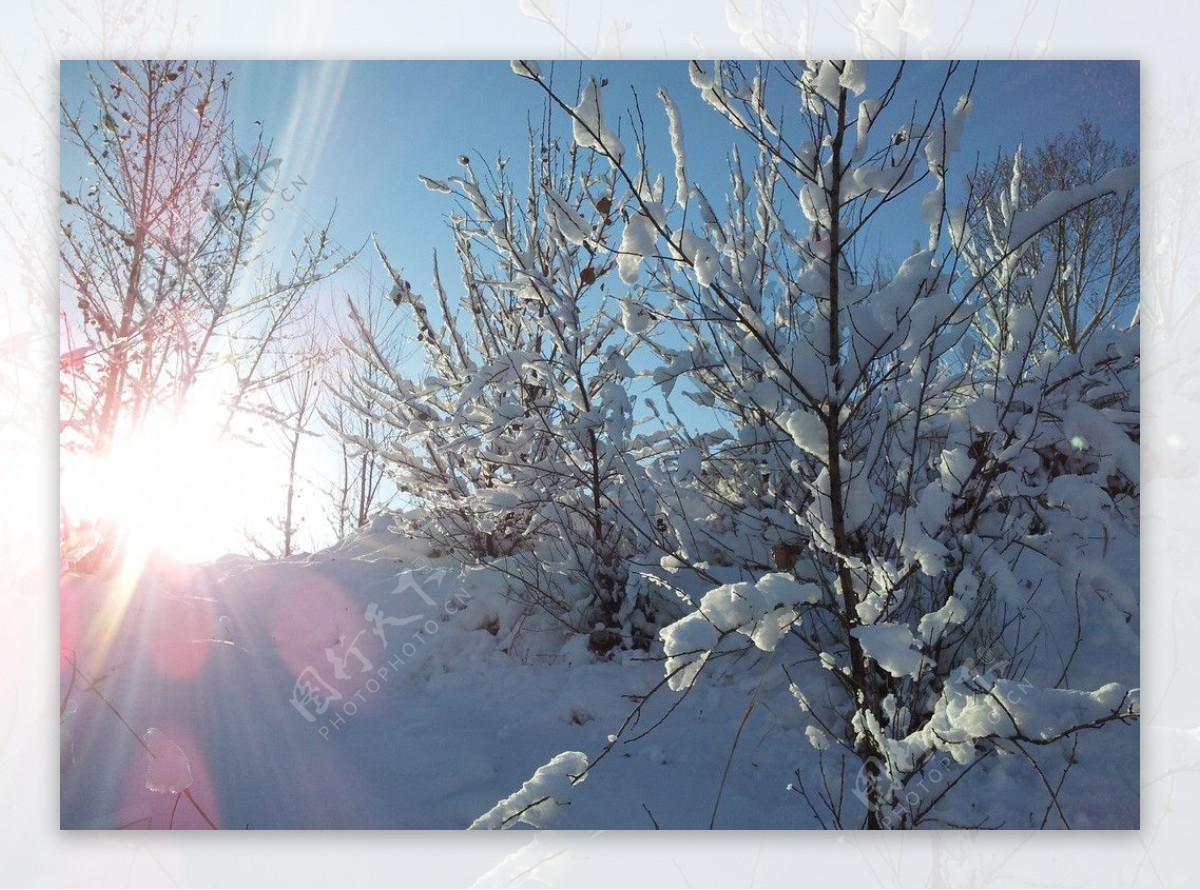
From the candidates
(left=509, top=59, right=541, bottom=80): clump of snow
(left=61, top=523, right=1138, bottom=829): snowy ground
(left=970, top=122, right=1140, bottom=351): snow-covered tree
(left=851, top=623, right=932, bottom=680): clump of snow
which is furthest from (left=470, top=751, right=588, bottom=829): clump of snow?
(left=970, top=122, right=1140, bottom=351): snow-covered tree

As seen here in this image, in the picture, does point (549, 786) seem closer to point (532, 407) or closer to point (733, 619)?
point (733, 619)

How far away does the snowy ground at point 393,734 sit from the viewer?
1.63 m

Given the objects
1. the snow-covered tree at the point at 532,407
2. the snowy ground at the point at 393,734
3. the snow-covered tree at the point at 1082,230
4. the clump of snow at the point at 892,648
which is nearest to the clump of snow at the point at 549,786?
the snowy ground at the point at 393,734

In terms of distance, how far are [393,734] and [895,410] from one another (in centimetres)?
149

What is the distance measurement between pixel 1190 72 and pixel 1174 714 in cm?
151

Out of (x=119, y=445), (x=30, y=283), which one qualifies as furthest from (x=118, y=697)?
(x=30, y=283)

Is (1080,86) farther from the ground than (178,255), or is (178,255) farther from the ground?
(1080,86)

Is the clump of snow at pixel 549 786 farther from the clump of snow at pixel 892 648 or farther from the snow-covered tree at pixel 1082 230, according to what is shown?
the snow-covered tree at pixel 1082 230

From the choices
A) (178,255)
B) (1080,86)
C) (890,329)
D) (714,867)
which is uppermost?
(1080,86)

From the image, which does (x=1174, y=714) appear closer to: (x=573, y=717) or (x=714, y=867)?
(x=714, y=867)

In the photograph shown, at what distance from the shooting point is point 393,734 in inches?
74.9

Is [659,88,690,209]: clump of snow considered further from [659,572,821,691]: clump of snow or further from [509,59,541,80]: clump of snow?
[659,572,821,691]: clump of snow

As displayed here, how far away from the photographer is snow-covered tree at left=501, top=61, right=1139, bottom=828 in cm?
103

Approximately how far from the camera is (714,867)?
1.59 m
